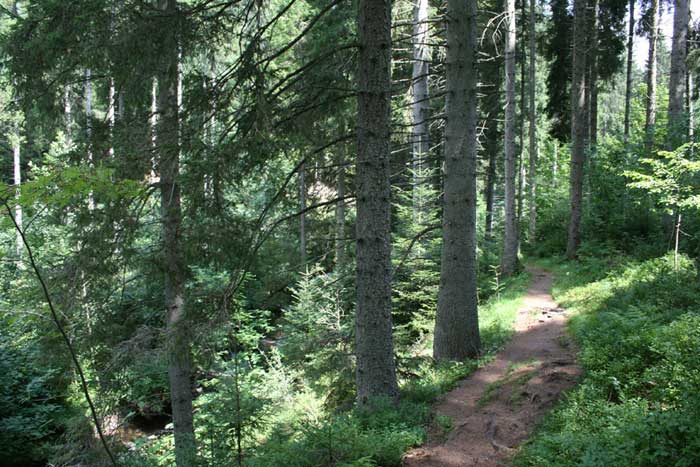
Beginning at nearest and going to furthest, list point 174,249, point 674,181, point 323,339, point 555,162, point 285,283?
1. point 174,249
2. point 285,283
3. point 323,339
4. point 674,181
5. point 555,162

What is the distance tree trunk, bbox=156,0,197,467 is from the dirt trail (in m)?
2.65

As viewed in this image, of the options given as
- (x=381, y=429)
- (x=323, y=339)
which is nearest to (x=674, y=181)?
(x=323, y=339)

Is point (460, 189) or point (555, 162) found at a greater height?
point (555, 162)

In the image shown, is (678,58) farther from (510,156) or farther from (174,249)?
(174,249)

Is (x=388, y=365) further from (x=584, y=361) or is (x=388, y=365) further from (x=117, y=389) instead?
(x=117, y=389)

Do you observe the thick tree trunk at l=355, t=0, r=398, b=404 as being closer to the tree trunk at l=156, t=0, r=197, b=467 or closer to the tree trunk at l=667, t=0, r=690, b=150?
the tree trunk at l=156, t=0, r=197, b=467

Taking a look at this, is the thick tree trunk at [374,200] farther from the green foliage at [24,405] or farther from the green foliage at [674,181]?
the green foliage at [24,405]

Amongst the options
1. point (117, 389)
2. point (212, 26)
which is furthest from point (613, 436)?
point (212, 26)

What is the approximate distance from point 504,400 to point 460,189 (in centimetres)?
325

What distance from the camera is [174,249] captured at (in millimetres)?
→ 5559

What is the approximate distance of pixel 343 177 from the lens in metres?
16.6

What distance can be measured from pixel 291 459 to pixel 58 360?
3612mm

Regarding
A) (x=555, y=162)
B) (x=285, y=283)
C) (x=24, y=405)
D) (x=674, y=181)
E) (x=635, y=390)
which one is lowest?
(x=24, y=405)

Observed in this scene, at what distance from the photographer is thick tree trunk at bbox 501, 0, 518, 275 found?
1362 centimetres
